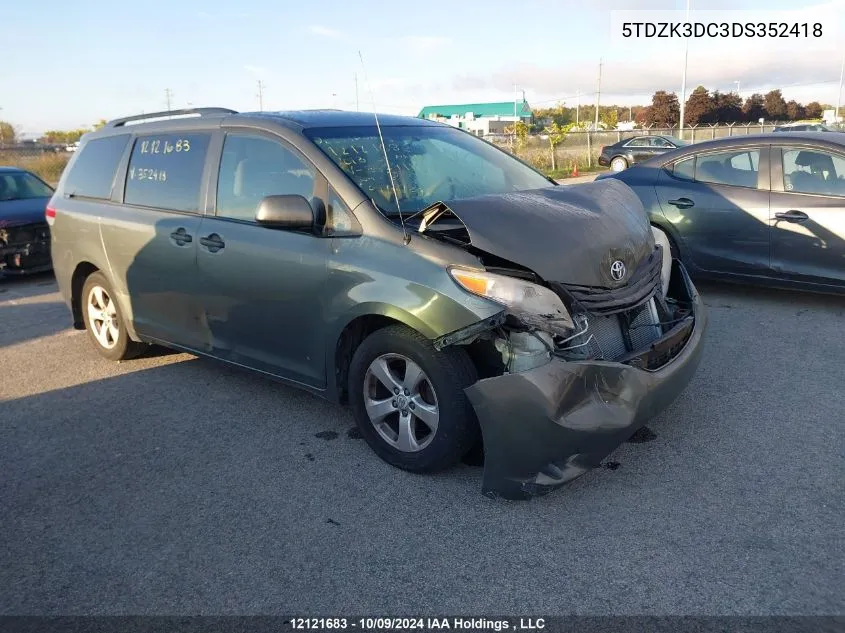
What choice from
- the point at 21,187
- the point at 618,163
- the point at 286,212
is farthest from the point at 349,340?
the point at 618,163

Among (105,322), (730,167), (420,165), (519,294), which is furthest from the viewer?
(730,167)

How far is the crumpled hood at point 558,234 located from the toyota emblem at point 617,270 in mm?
18

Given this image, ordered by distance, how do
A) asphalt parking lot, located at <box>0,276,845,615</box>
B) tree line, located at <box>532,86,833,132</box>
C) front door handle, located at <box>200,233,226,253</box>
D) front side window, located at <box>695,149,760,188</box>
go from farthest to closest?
1. tree line, located at <box>532,86,833,132</box>
2. front side window, located at <box>695,149,760,188</box>
3. front door handle, located at <box>200,233,226,253</box>
4. asphalt parking lot, located at <box>0,276,845,615</box>

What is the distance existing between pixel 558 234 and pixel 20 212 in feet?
28.4

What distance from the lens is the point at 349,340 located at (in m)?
3.87

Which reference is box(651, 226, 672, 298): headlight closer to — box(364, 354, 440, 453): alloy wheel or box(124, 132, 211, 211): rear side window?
box(364, 354, 440, 453): alloy wheel

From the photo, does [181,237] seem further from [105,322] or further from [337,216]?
[105,322]

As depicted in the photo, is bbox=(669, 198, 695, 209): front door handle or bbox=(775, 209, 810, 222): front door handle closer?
bbox=(775, 209, 810, 222): front door handle

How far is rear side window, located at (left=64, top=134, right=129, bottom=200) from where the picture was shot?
543 centimetres

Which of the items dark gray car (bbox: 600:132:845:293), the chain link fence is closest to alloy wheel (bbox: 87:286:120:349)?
dark gray car (bbox: 600:132:845:293)

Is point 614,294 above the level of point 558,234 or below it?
below

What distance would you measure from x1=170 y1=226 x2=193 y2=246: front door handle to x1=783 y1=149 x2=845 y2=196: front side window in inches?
200

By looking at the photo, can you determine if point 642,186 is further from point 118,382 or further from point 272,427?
point 118,382

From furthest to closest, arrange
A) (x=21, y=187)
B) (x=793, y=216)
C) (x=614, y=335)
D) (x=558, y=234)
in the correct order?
(x=21, y=187)
(x=793, y=216)
(x=614, y=335)
(x=558, y=234)
